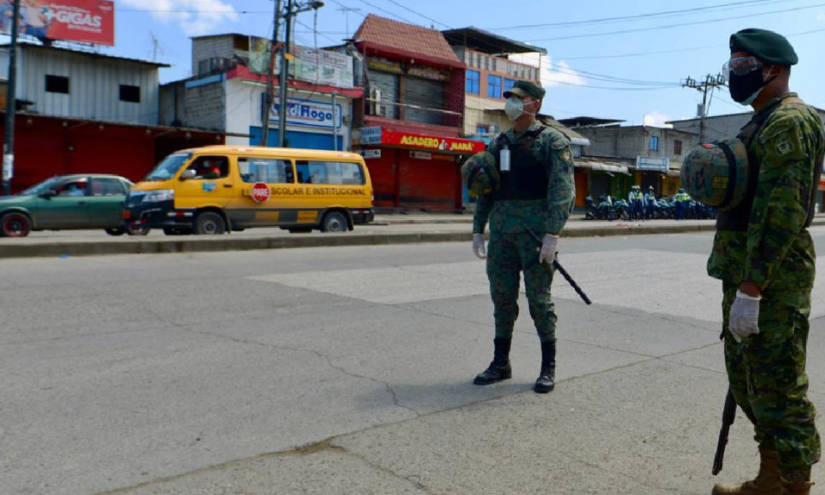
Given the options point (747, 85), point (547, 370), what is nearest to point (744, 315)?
point (747, 85)

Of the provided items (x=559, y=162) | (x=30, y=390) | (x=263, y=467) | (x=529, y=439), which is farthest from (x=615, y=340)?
(x=30, y=390)

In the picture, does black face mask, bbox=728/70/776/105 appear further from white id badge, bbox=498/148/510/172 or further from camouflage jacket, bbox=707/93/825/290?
white id badge, bbox=498/148/510/172

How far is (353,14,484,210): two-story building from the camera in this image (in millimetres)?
35031

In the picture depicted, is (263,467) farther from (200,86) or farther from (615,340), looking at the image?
(200,86)

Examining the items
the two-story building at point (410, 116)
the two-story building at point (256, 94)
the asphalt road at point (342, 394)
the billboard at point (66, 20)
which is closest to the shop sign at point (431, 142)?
the two-story building at point (410, 116)

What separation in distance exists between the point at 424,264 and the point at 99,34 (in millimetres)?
23538

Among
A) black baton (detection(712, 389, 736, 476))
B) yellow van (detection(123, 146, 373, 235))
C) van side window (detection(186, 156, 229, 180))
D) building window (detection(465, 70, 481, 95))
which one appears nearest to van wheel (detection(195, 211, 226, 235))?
yellow van (detection(123, 146, 373, 235))

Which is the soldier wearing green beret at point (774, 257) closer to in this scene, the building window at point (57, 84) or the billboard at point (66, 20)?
the billboard at point (66, 20)

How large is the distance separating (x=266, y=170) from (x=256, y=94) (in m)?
15.5

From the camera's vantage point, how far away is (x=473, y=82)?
137 ft

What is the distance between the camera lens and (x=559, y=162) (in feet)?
14.3

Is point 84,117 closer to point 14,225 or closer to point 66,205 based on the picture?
point 66,205

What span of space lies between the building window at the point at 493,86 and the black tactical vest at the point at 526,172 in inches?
1532

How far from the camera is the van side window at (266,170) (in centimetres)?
1609
